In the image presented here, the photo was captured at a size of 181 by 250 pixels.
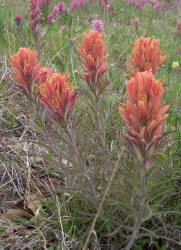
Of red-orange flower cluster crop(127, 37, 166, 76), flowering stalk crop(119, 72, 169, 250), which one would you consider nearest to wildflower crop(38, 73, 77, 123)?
flowering stalk crop(119, 72, 169, 250)

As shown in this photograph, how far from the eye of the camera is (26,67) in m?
1.24

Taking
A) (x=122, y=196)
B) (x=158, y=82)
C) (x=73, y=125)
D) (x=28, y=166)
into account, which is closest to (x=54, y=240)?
(x=28, y=166)

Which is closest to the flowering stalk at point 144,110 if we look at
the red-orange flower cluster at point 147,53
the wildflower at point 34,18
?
the red-orange flower cluster at point 147,53

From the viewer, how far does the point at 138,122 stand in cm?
89

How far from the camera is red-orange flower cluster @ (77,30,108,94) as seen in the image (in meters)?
1.31

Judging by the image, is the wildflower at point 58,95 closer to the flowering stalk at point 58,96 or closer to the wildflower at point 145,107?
the flowering stalk at point 58,96

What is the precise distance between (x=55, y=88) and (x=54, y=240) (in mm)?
962

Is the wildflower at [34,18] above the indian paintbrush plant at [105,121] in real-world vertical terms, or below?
above

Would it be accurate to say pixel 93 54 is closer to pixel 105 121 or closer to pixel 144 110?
pixel 105 121

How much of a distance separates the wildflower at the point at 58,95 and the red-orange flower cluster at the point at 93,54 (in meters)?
0.28

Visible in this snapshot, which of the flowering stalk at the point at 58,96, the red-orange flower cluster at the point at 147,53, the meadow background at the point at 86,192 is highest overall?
the red-orange flower cluster at the point at 147,53

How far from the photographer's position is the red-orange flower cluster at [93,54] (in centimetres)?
131

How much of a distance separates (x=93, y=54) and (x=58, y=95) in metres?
0.38

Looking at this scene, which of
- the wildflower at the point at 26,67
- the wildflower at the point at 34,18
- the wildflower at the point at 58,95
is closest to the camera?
the wildflower at the point at 58,95
